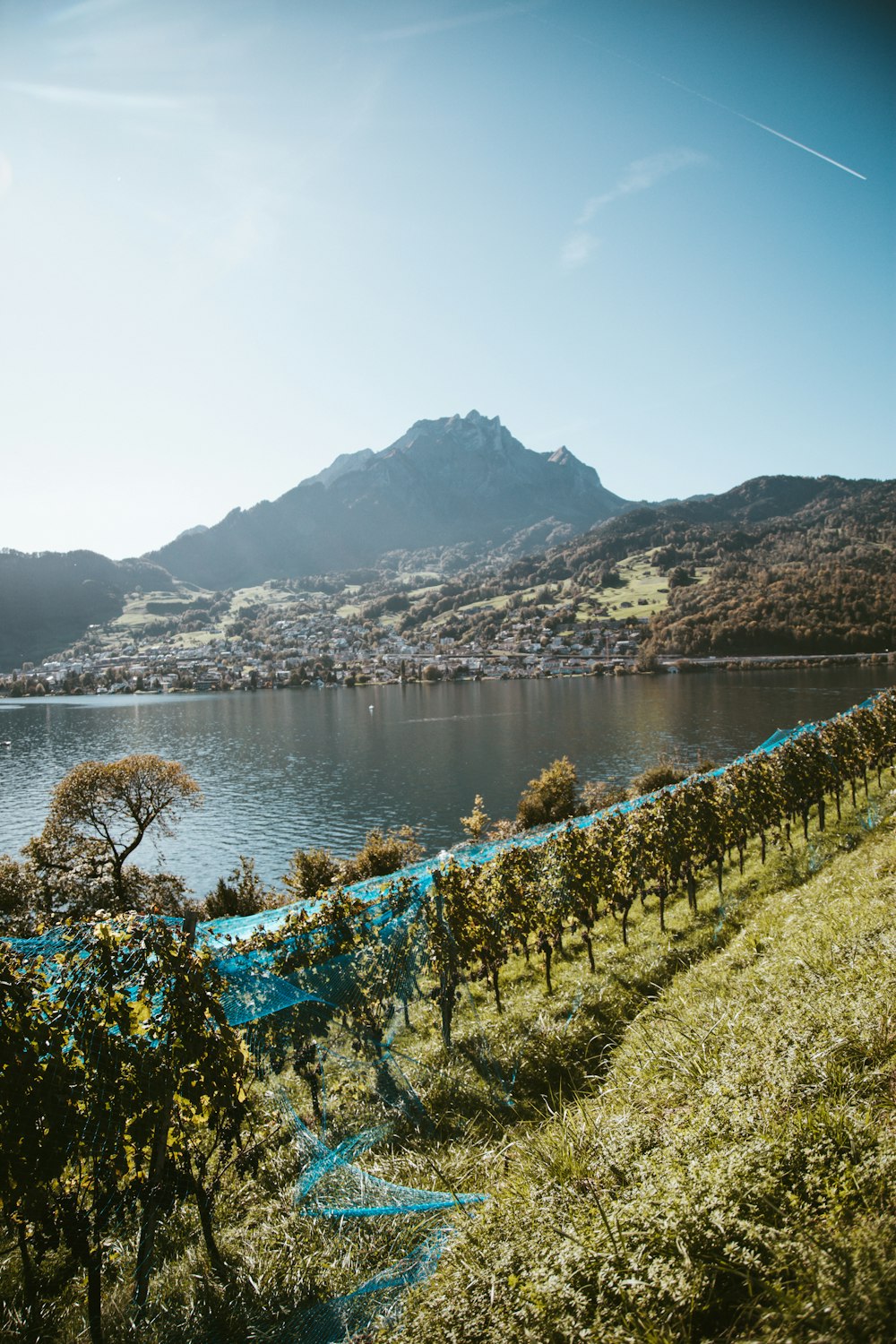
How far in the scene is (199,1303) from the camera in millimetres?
4465

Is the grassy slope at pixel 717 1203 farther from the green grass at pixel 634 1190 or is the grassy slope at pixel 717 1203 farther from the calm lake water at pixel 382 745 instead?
the calm lake water at pixel 382 745

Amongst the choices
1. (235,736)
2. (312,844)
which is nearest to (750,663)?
(235,736)

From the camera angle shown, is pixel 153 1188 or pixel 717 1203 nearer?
pixel 717 1203

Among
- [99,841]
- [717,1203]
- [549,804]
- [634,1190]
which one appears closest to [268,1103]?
[634,1190]

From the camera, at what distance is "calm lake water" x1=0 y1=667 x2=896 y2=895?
52219mm

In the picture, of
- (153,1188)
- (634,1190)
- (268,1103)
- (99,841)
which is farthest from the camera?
(99,841)

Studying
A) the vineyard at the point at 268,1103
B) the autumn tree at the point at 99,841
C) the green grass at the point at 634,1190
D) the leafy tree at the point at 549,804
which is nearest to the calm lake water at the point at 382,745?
the leafy tree at the point at 549,804

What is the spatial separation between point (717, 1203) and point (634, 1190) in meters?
0.54

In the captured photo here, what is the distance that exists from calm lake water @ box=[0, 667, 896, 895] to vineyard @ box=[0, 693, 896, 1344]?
114ft

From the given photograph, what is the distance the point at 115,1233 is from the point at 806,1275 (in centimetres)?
533

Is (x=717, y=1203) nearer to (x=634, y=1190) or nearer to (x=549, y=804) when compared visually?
(x=634, y=1190)

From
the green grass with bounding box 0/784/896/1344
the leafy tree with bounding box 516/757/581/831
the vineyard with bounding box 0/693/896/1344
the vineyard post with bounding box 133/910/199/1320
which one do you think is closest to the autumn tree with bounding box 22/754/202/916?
the leafy tree with bounding box 516/757/581/831

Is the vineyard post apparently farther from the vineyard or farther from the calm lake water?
the calm lake water

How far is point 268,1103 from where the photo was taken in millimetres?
7406
